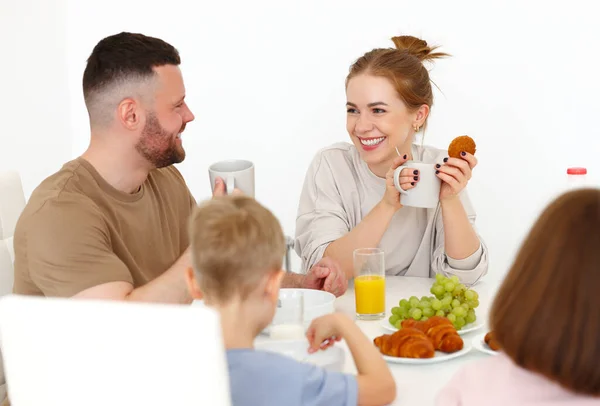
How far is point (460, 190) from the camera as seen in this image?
210 centimetres

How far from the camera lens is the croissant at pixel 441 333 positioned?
1.51 metres

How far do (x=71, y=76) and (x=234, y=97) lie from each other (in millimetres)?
749

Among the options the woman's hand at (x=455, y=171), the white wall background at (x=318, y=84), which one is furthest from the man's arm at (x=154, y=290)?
the white wall background at (x=318, y=84)

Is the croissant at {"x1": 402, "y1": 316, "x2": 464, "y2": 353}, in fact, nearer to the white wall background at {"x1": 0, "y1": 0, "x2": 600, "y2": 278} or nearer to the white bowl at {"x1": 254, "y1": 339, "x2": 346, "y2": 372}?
the white bowl at {"x1": 254, "y1": 339, "x2": 346, "y2": 372}

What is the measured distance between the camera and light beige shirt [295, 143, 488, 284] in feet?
7.45

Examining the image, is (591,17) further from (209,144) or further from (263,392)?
(263,392)

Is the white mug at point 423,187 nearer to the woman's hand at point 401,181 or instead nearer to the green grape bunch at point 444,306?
the woman's hand at point 401,181

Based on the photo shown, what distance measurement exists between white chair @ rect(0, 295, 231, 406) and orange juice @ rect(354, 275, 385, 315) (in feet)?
2.80

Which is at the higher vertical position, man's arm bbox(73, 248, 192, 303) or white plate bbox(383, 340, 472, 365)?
man's arm bbox(73, 248, 192, 303)

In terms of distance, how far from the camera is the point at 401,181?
205cm

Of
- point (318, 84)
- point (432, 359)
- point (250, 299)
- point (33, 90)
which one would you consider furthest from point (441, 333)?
point (33, 90)

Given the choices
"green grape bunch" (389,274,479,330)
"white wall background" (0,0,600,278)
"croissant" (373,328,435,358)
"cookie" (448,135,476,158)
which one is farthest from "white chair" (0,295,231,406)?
"white wall background" (0,0,600,278)

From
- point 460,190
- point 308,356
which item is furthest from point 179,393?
point 460,190

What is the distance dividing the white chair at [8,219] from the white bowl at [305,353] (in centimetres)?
84
